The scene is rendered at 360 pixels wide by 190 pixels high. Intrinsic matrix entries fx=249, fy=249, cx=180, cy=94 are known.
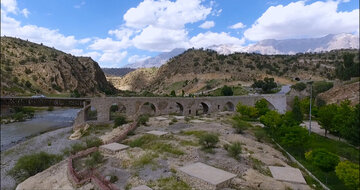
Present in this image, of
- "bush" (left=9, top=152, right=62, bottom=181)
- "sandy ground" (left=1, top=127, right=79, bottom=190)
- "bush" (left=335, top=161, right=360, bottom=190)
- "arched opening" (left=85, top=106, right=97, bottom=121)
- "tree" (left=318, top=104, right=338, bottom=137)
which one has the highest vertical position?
"tree" (left=318, top=104, right=338, bottom=137)

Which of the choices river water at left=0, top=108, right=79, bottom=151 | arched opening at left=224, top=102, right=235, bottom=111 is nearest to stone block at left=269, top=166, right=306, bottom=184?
arched opening at left=224, top=102, right=235, bottom=111

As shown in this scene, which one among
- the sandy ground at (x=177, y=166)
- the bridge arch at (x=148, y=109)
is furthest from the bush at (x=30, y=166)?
the bridge arch at (x=148, y=109)

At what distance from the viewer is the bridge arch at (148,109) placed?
134 feet

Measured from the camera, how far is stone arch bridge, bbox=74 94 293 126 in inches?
1537

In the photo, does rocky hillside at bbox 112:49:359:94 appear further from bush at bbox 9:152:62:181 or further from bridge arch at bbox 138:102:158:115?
bush at bbox 9:152:62:181

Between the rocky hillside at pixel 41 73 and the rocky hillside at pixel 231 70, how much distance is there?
26385mm

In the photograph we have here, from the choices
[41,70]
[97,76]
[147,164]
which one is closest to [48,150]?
[147,164]

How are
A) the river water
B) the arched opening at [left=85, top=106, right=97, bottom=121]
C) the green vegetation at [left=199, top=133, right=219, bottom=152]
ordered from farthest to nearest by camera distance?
the arched opening at [left=85, top=106, right=97, bottom=121] < the river water < the green vegetation at [left=199, top=133, right=219, bottom=152]

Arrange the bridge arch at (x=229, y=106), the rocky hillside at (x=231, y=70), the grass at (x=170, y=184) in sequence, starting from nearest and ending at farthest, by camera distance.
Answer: the grass at (x=170, y=184), the bridge arch at (x=229, y=106), the rocky hillside at (x=231, y=70)

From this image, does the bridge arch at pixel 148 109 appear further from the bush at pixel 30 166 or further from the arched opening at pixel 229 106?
the bush at pixel 30 166

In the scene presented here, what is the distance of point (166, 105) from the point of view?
42406mm

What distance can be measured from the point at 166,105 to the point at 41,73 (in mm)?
55850

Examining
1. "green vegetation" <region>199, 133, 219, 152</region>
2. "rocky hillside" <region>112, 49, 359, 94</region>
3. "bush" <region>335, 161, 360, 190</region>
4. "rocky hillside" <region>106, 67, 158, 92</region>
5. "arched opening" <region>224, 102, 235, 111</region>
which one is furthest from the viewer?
"rocky hillside" <region>106, 67, 158, 92</region>

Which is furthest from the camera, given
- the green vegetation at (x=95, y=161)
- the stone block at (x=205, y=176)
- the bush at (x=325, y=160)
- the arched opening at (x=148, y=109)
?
the arched opening at (x=148, y=109)
